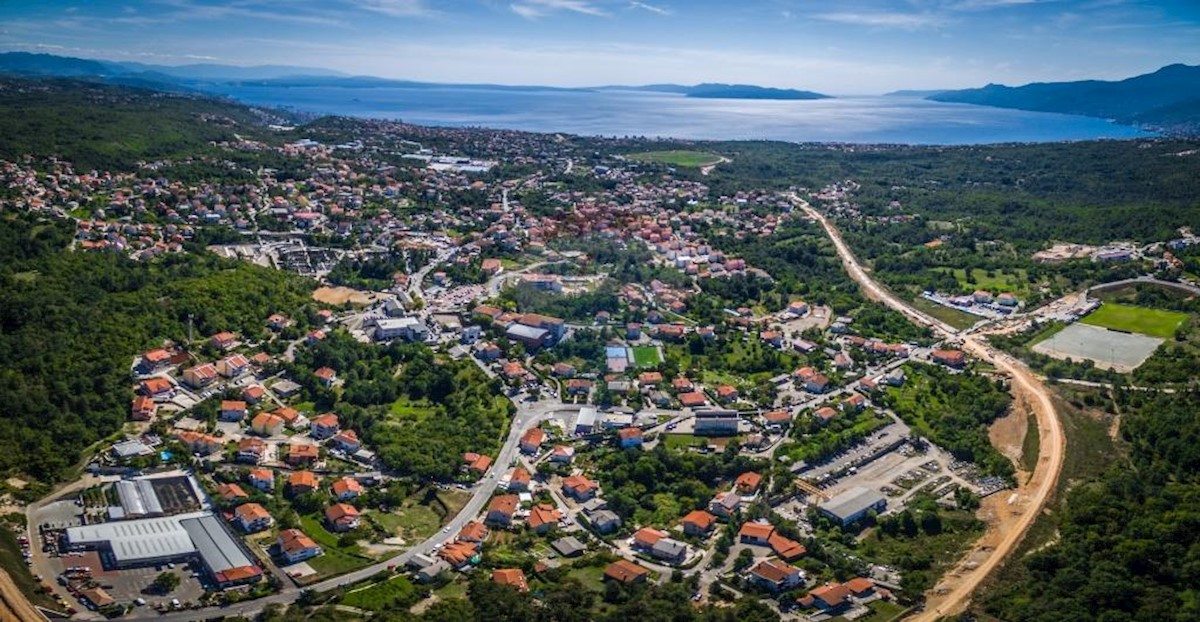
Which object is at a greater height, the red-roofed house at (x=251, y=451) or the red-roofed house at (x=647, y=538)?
the red-roofed house at (x=251, y=451)

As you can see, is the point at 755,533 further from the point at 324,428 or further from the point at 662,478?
the point at 324,428

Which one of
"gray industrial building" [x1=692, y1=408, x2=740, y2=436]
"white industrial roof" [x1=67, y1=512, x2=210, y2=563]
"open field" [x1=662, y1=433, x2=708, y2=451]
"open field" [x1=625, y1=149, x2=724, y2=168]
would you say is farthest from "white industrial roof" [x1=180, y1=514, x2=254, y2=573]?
"open field" [x1=625, y1=149, x2=724, y2=168]

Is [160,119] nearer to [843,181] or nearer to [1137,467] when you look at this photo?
[843,181]

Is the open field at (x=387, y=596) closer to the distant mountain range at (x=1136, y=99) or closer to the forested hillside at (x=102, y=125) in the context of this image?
the forested hillside at (x=102, y=125)

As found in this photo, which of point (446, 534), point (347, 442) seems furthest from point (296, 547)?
point (347, 442)

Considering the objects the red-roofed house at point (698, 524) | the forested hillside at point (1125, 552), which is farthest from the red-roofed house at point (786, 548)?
the forested hillside at point (1125, 552)

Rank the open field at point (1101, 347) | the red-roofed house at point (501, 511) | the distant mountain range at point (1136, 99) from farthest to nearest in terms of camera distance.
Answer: the distant mountain range at point (1136, 99), the open field at point (1101, 347), the red-roofed house at point (501, 511)
